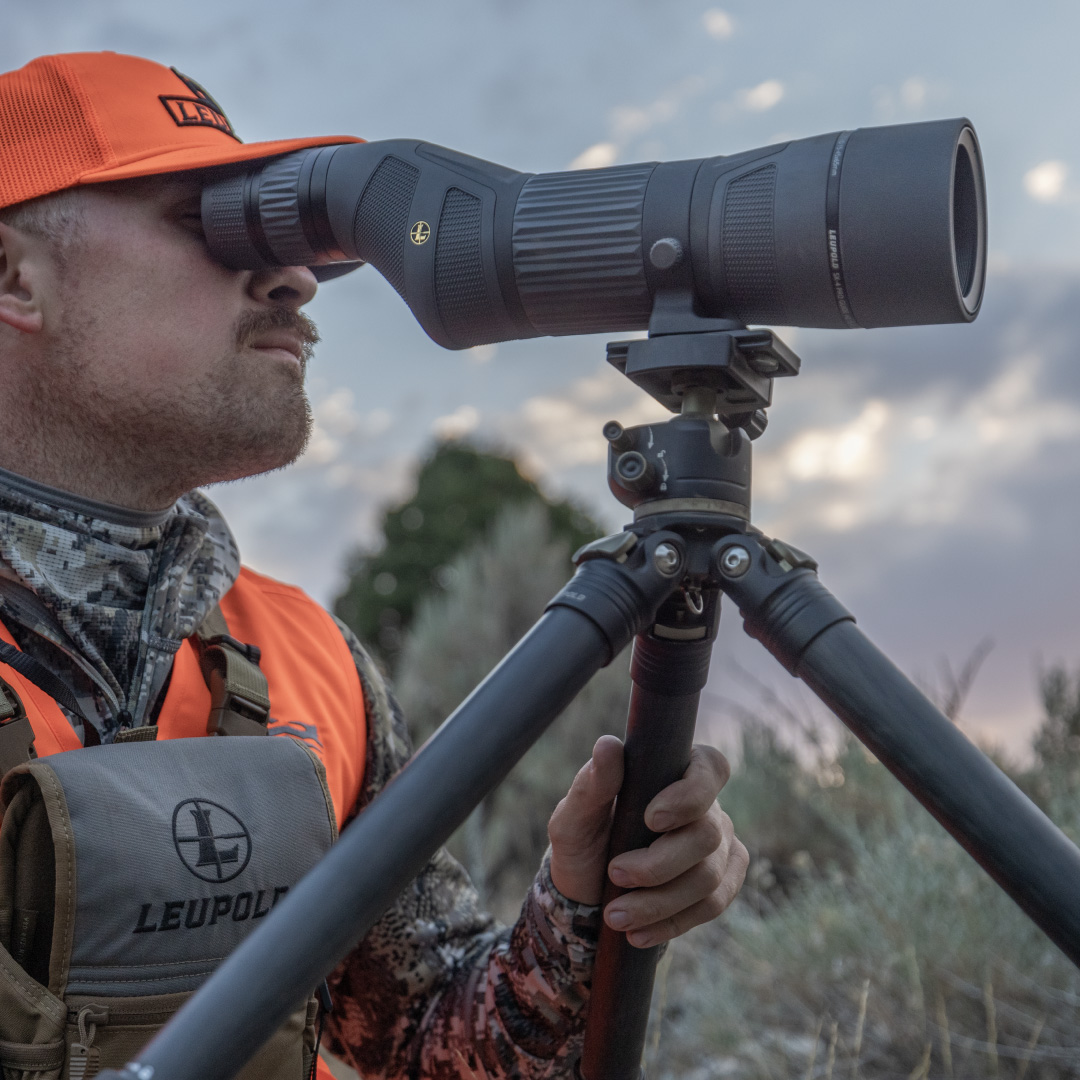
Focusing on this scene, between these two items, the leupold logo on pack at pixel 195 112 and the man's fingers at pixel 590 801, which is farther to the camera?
the leupold logo on pack at pixel 195 112

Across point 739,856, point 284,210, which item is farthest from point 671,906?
point 284,210

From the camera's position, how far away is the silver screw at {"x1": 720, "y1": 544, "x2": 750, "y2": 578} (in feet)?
2.85

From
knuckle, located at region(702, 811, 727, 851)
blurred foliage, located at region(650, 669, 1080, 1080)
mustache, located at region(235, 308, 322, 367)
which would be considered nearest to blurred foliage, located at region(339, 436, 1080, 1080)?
blurred foliage, located at region(650, 669, 1080, 1080)

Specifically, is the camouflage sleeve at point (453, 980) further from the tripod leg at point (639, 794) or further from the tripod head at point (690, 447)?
the tripod head at point (690, 447)

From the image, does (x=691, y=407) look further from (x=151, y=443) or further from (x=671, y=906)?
(x=151, y=443)

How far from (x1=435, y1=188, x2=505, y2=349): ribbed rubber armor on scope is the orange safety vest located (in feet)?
2.36

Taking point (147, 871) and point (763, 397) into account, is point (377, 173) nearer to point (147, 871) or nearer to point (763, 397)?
point (763, 397)

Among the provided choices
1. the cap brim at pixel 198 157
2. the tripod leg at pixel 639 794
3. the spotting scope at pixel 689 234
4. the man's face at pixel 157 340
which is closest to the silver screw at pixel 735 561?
the tripod leg at pixel 639 794

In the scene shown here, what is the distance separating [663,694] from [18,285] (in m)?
1.18

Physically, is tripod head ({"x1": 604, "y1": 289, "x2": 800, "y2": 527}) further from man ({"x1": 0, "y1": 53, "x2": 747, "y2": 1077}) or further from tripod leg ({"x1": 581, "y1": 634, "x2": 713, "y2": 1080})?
man ({"x1": 0, "y1": 53, "x2": 747, "y2": 1077})

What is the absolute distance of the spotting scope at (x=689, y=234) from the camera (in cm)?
91

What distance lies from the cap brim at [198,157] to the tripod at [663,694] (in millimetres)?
550

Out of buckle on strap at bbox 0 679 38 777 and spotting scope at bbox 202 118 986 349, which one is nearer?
spotting scope at bbox 202 118 986 349

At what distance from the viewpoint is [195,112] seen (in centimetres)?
160
